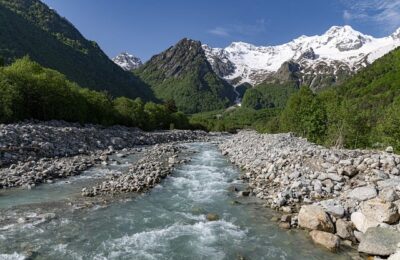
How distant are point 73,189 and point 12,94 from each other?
4005 centimetres

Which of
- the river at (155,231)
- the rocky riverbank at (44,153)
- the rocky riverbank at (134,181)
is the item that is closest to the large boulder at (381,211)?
the river at (155,231)

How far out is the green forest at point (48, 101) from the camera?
2325 inches

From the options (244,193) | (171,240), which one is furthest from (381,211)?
(171,240)

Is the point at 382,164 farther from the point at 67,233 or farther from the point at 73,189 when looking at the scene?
the point at 73,189

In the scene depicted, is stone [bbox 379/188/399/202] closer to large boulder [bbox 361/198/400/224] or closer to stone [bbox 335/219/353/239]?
large boulder [bbox 361/198/400/224]

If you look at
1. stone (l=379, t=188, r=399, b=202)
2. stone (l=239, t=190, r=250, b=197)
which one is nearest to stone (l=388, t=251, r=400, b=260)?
stone (l=379, t=188, r=399, b=202)

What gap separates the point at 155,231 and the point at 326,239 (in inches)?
334

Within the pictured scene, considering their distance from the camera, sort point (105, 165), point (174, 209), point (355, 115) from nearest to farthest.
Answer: point (174, 209)
point (105, 165)
point (355, 115)

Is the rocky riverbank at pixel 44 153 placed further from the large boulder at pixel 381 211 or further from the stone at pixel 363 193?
the large boulder at pixel 381 211

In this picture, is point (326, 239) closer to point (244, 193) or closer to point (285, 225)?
point (285, 225)

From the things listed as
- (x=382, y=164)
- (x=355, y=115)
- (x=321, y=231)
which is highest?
(x=355, y=115)

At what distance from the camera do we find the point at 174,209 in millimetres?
22797

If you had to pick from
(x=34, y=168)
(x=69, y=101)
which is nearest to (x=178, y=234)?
(x=34, y=168)

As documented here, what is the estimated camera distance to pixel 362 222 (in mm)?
18031
